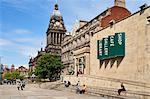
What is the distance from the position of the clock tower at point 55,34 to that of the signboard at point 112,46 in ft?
241

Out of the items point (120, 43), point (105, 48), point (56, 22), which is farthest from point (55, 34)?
point (120, 43)

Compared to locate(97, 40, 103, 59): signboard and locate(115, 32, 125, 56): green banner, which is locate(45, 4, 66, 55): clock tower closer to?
locate(97, 40, 103, 59): signboard

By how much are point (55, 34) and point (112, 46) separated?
83.6 metres

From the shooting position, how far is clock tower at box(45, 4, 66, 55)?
12606 cm

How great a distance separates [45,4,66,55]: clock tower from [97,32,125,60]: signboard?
7334 cm

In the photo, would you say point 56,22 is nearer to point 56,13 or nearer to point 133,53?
point 56,13

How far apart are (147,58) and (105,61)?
13.5m

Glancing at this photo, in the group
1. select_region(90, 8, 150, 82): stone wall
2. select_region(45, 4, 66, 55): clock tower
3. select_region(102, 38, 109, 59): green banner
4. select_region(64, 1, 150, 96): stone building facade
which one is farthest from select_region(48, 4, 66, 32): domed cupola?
select_region(90, 8, 150, 82): stone wall

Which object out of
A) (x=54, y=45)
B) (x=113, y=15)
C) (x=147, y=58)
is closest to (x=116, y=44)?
(x=147, y=58)

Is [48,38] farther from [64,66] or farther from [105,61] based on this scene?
[105,61]

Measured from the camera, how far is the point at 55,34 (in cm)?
12838

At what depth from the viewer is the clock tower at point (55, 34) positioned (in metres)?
126

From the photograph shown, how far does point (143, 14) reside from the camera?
39094mm

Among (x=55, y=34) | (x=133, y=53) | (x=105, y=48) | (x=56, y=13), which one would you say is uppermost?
(x=56, y=13)
